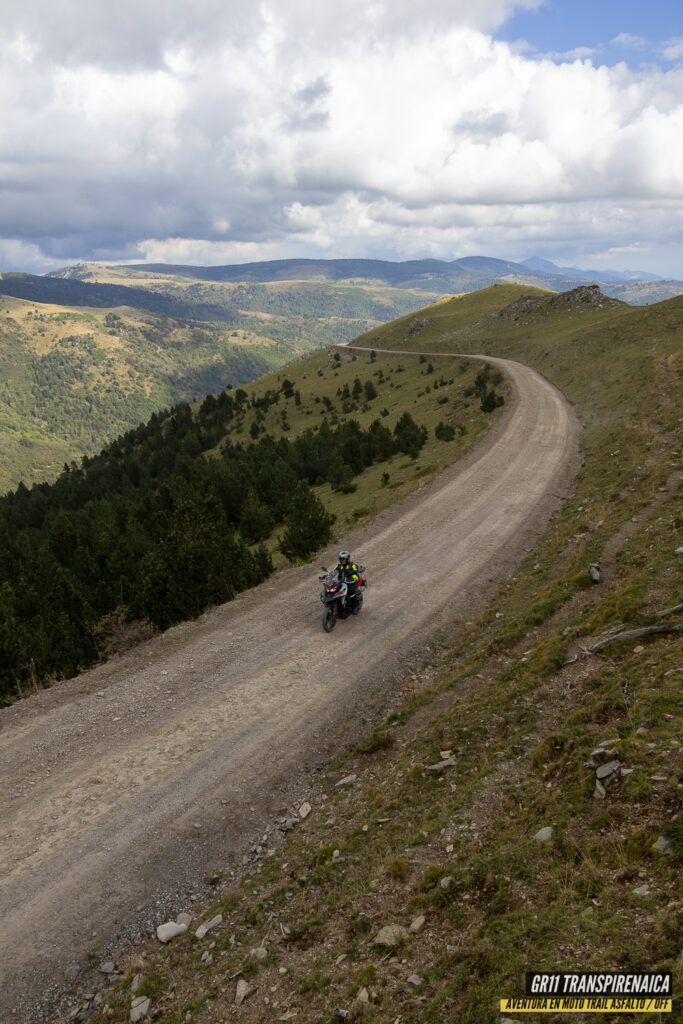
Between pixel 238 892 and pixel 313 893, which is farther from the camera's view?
pixel 238 892

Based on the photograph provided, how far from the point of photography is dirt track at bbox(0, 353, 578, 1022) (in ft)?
28.0

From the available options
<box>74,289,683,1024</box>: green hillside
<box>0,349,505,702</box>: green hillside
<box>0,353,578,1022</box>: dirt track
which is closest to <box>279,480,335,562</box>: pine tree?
<box>0,349,505,702</box>: green hillside

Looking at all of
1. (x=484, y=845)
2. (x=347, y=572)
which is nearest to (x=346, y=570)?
(x=347, y=572)

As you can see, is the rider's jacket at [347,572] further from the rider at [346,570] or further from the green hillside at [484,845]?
the green hillside at [484,845]

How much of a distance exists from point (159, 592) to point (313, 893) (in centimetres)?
1452

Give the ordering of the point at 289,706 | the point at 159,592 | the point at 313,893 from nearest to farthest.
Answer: the point at 313,893 → the point at 289,706 → the point at 159,592

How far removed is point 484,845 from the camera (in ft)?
23.5

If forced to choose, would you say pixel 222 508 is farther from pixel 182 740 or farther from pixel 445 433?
pixel 445 433

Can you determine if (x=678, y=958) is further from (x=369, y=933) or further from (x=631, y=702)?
(x=631, y=702)

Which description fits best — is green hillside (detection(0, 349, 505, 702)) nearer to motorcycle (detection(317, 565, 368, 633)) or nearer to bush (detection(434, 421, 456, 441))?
bush (detection(434, 421, 456, 441))

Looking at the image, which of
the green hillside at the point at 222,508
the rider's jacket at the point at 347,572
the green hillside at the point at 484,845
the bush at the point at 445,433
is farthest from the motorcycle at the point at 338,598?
the bush at the point at 445,433

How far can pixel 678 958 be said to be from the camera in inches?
170

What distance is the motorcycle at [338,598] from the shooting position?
54.3ft

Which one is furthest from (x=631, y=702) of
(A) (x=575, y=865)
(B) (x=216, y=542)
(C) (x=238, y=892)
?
(B) (x=216, y=542)
